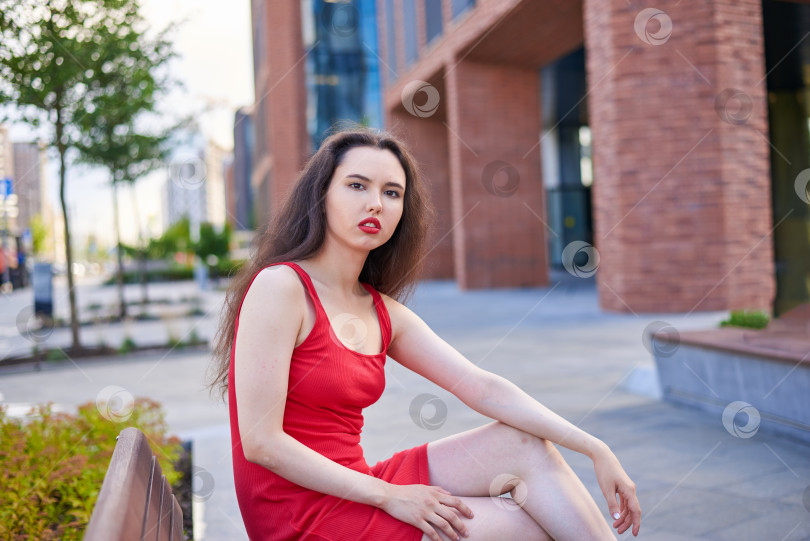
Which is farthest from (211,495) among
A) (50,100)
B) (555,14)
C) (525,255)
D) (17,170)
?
(17,170)

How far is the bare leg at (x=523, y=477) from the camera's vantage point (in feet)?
6.45

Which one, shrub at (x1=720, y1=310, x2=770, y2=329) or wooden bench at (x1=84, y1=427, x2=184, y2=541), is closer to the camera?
wooden bench at (x1=84, y1=427, x2=184, y2=541)

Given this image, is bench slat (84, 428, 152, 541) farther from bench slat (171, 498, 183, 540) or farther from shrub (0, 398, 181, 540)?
shrub (0, 398, 181, 540)

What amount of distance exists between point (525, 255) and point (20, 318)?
11947 millimetres

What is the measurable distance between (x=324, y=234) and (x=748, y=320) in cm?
527

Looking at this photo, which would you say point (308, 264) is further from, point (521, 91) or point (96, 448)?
point (521, 91)

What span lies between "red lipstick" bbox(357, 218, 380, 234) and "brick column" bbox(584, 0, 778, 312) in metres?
10.3

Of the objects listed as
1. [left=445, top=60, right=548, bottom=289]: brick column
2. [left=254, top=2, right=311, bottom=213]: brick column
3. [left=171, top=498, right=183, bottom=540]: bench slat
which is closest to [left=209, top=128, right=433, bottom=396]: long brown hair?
[left=171, top=498, right=183, bottom=540]: bench slat

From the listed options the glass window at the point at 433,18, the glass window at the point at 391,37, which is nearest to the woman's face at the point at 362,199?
the glass window at the point at 433,18

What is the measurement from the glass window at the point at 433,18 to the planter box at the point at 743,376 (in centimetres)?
1505

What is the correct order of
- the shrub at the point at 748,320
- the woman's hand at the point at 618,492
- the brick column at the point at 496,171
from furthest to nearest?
the brick column at the point at 496,171
the shrub at the point at 748,320
the woman's hand at the point at 618,492

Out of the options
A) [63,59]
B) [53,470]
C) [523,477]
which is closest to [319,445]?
[523,477]

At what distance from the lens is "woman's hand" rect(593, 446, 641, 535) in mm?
2074

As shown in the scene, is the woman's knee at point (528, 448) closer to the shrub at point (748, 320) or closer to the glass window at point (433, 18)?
the shrub at point (748, 320)
